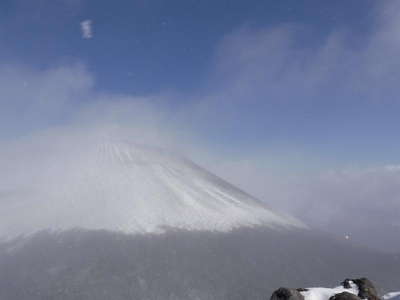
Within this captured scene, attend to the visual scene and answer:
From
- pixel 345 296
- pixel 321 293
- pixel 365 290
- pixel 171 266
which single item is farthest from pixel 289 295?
pixel 171 266

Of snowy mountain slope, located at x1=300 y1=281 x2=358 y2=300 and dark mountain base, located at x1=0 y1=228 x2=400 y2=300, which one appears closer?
snowy mountain slope, located at x1=300 y1=281 x2=358 y2=300

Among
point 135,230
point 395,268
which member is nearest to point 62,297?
point 135,230

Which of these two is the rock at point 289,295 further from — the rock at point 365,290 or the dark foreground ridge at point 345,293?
the rock at point 365,290

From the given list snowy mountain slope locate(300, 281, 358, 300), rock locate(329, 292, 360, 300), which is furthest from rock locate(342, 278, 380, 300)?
rock locate(329, 292, 360, 300)

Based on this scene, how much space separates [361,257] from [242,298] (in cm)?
10052

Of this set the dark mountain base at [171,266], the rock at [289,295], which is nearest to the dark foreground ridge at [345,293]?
the rock at [289,295]

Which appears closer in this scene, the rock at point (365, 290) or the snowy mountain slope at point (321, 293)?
the snowy mountain slope at point (321, 293)

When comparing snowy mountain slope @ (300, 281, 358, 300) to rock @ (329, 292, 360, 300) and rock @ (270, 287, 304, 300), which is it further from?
rock @ (329, 292, 360, 300)

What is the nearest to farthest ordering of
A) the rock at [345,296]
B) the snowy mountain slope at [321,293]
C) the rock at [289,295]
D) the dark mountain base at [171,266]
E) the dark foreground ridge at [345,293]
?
the rock at [345,296] < the dark foreground ridge at [345,293] < the rock at [289,295] < the snowy mountain slope at [321,293] < the dark mountain base at [171,266]

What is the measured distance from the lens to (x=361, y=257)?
605 feet

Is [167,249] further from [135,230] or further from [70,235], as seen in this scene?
[70,235]

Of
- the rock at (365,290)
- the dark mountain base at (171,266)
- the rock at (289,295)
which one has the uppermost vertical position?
the rock at (289,295)

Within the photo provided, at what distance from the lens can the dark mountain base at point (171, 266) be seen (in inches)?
4560

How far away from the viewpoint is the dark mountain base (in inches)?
4560
